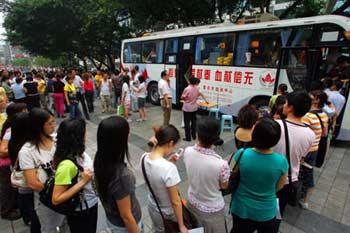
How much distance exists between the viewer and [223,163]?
5.43ft

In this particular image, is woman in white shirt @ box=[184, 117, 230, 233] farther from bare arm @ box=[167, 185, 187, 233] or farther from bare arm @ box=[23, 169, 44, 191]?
bare arm @ box=[23, 169, 44, 191]

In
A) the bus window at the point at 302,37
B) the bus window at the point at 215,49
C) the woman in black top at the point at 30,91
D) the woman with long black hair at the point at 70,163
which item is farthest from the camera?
the woman in black top at the point at 30,91

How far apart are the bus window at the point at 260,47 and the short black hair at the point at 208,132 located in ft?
15.4

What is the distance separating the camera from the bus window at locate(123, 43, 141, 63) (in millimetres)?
10238

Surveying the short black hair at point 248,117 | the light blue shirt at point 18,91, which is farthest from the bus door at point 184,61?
the short black hair at point 248,117

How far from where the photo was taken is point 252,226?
184 centimetres

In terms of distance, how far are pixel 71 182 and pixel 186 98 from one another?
3704mm

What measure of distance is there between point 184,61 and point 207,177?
22.4ft

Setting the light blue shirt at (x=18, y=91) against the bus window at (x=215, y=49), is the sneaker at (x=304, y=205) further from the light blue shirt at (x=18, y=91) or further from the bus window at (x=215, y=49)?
the light blue shirt at (x=18, y=91)

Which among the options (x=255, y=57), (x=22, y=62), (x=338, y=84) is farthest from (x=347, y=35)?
(x=22, y=62)

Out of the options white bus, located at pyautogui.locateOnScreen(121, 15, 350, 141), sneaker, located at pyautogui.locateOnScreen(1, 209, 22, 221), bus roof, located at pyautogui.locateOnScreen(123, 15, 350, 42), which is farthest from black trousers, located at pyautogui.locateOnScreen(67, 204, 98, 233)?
bus roof, located at pyautogui.locateOnScreen(123, 15, 350, 42)

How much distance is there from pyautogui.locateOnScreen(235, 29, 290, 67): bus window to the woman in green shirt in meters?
4.64

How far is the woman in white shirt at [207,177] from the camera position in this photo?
65.3 inches

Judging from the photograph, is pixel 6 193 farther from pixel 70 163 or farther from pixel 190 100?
pixel 190 100
